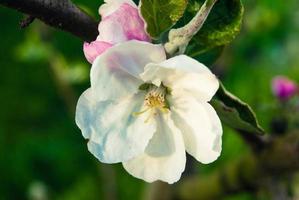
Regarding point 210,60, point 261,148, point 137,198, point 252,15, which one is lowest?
point 137,198

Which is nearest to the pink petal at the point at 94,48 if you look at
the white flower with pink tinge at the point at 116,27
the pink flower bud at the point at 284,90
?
the white flower with pink tinge at the point at 116,27

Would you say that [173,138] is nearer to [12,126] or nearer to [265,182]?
[265,182]

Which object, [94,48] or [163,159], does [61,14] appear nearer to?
[94,48]

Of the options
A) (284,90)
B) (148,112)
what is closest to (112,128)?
(148,112)

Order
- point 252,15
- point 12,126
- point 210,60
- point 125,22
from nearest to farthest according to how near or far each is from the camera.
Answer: point 125,22 → point 210,60 → point 252,15 → point 12,126

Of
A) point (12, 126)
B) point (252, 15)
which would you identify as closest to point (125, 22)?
point (252, 15)

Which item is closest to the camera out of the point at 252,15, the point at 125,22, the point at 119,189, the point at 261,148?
the point at 125,22
